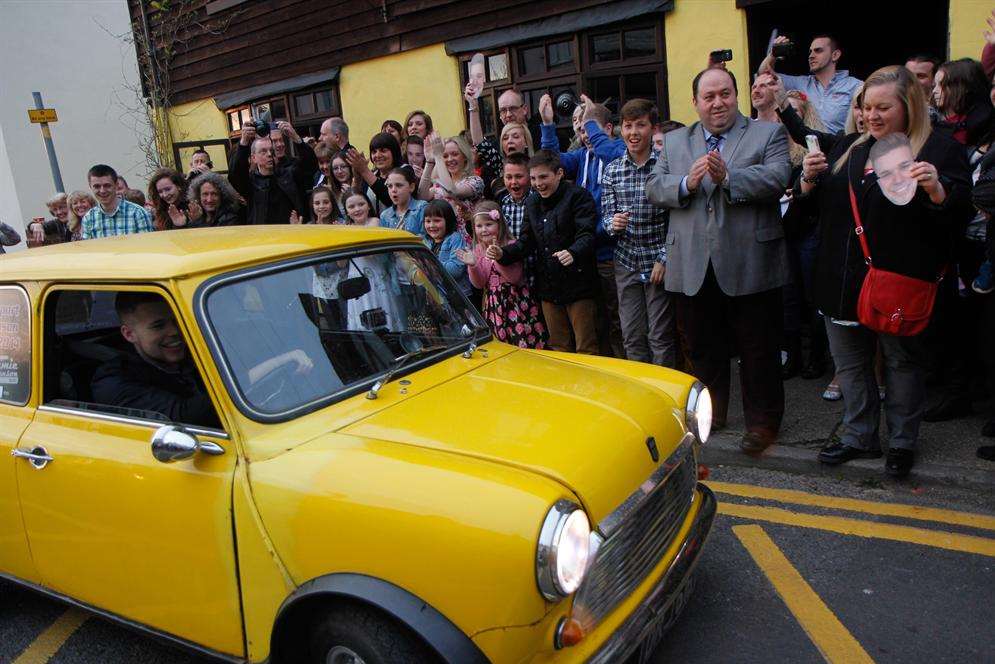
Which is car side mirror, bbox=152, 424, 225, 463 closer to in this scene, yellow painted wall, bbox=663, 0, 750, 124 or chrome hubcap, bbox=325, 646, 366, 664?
chrome hubcap, bbox=325, 646, 366, 664

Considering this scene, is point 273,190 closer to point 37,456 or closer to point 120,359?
point 120,359

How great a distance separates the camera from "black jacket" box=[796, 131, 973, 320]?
147 inches

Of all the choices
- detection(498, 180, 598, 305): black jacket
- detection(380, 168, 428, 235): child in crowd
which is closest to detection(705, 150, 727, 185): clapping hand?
detection(498, 180, 598, 305): black jacket

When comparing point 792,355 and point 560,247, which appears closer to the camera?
point 560,247

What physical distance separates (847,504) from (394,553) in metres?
2.80

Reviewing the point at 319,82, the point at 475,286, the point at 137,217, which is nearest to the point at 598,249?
the point at 475,286

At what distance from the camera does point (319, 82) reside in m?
11.8

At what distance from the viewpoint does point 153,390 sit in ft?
9.88

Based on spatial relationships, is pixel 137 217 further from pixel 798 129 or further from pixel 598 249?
pixel 798 129

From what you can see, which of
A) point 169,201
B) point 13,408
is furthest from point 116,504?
point 169,201

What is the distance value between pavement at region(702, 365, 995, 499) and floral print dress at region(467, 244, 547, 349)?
149cm

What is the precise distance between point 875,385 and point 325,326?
313cm

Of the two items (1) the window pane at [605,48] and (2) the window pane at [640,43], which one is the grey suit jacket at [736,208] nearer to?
(2) the window pane at [640,43]

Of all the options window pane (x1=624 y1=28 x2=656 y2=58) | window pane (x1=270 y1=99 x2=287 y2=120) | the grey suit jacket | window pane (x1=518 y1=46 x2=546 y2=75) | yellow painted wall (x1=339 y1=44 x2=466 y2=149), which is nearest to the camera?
the grey suit jacket
